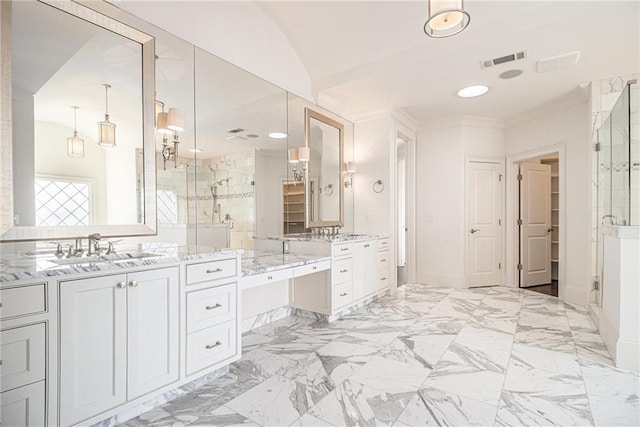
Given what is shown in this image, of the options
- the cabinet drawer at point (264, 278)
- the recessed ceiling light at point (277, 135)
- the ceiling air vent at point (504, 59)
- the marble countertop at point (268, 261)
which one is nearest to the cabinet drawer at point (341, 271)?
the marble countertop at point (268, 261)

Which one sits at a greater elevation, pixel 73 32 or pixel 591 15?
pixel 591 15

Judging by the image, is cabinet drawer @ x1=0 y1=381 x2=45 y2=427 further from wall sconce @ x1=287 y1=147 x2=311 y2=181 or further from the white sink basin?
wall sconce @ x1=287 y1=147 x2=311 y2=181

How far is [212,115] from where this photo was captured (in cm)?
264

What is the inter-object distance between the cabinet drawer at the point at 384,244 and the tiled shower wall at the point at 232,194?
1792 mm

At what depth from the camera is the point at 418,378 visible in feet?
6.79

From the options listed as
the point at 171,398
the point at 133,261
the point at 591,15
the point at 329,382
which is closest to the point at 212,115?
the point at 133,261

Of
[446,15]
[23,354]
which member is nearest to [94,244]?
[23,354]

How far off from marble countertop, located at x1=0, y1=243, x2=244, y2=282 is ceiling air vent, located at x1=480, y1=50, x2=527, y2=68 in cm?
303

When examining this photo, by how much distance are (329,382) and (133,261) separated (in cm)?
143

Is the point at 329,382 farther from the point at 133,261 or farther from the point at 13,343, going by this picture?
the point at 13,343

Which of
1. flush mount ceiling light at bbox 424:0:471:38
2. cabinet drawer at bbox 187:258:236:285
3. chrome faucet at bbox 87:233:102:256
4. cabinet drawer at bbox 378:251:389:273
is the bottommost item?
cabinet drawer at bbox 378:251:389:273

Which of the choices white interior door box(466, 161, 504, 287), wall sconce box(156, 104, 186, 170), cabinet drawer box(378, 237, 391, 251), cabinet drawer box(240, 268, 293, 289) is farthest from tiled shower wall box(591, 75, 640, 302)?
wall sconce box(156, 104, 186, 170)

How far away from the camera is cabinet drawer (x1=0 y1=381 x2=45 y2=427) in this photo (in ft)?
4.01

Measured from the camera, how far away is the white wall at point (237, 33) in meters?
2.31
